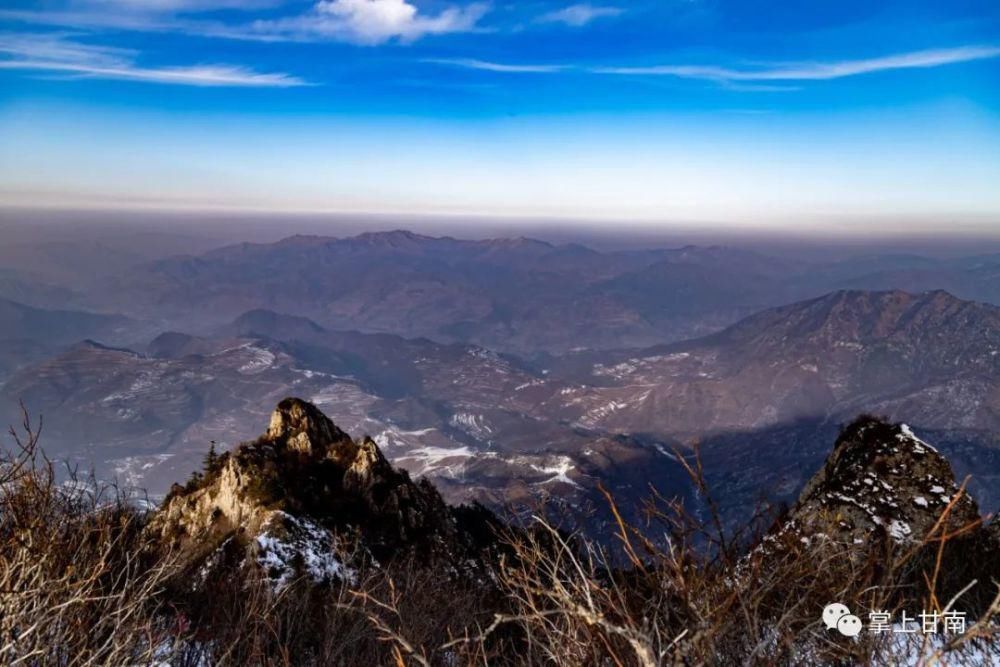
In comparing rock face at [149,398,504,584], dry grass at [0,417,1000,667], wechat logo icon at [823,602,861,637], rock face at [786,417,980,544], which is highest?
wechat logo icon at [823,602,861,637]

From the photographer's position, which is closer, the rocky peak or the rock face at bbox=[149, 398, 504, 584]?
the rock face at bbox=[149, 398, 504, 584]

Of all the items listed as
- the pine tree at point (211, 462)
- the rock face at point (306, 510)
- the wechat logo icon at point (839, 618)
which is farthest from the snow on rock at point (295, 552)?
the wechat logo icon at point (839, 618)

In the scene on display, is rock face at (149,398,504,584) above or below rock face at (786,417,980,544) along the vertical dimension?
below

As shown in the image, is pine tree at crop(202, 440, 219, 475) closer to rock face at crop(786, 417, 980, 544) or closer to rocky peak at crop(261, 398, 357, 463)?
rocky peak at crop(261, 398, 357, 463)

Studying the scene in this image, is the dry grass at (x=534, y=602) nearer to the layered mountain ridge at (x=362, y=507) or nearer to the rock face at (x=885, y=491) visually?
the layered mountain ridge at (x=362, y=507)

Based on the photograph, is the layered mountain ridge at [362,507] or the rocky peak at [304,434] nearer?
the layered mountain ridge at [362,507]

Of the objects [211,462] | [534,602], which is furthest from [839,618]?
[211,462]

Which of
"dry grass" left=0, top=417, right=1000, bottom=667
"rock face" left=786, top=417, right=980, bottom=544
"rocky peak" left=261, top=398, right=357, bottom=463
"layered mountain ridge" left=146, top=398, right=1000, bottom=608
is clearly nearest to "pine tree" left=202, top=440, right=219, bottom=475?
"layered mountain ridge" left=146, top=398, right=1000, bottom=608

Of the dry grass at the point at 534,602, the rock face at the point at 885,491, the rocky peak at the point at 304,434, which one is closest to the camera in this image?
the dry grass at the point at 534,602
